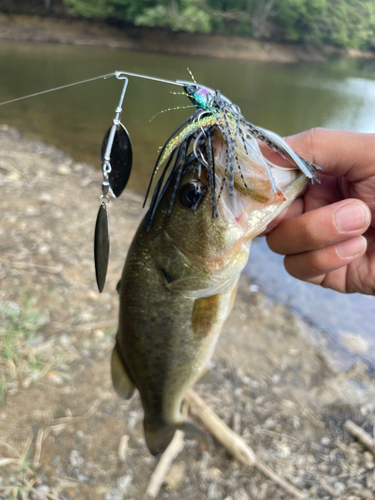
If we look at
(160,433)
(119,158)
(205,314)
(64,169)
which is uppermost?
(119,158)

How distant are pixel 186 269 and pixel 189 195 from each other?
313mm

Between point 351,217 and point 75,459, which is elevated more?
point 351,217

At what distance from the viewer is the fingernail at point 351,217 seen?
1.59m

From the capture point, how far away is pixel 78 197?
21.2 ft

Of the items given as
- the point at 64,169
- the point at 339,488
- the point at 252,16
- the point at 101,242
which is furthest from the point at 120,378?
the point at 252,16

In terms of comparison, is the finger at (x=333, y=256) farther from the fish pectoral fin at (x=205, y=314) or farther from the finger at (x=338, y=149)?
the fish pectoral fin at (x=205, y=314)

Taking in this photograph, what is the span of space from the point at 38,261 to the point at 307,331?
3.64m

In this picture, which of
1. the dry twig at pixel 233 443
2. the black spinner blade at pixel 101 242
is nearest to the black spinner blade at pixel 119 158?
the black spinner blade at pixel 101 242

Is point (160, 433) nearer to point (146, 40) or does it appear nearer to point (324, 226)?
point (324, 226)

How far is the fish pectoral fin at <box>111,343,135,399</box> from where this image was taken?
185 centimetres

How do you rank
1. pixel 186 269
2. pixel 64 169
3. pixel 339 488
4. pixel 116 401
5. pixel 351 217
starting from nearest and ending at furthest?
pixel 186 269 < pixel 351 217 < pixel 339 488 < pixel 116 401 < pixel 64 169

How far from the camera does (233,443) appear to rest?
276 centimetres

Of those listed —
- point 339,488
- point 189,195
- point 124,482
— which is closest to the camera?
point 189,195

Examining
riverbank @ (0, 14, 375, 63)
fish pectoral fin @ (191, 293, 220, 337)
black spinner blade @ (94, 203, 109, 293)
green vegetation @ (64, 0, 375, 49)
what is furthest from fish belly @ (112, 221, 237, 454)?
green vegetation @ (64, 0, 375, 49)
